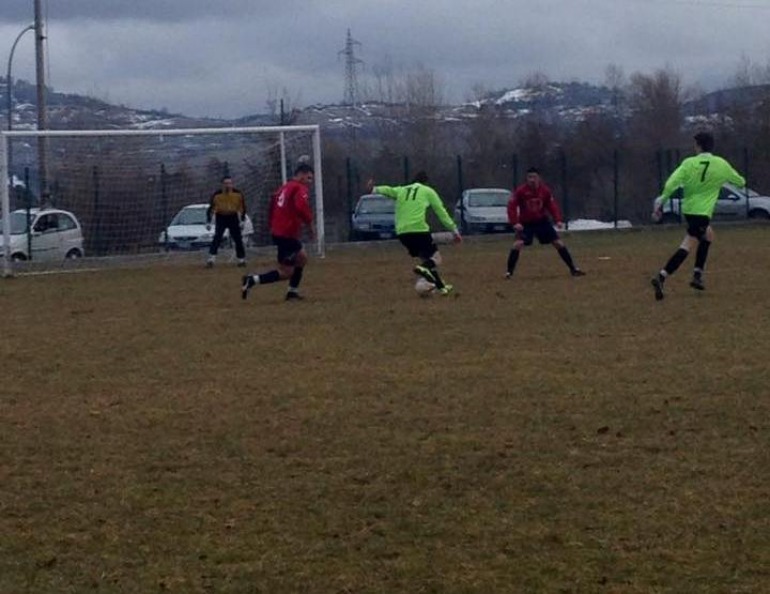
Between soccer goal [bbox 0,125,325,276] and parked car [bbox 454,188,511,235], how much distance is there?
8.15m

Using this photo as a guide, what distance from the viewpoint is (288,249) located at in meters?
18.2

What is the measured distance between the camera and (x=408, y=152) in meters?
55.7

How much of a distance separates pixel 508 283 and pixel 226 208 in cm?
774

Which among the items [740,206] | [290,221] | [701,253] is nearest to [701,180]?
[701,253]

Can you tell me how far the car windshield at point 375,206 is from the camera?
38.7 m

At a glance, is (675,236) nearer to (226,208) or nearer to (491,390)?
(226,208)

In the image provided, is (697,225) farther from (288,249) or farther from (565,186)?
(565,186)

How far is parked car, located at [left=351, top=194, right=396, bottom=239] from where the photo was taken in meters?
38.5

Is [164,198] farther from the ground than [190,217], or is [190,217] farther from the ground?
[164,198]

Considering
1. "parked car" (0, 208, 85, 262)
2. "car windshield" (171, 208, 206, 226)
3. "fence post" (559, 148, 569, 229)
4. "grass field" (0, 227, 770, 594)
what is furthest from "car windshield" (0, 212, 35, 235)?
A: "fence post" (559, 148, 569, 229)

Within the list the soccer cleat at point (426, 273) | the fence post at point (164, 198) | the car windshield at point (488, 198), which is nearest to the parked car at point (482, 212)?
the car windshield at point (488, 198)

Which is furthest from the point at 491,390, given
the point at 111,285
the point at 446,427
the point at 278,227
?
the point at 111,285

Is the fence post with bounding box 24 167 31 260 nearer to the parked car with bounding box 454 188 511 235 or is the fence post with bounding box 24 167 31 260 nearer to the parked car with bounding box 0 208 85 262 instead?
the parked car with bounding box 0 208 85 262

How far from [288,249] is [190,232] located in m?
14.2
